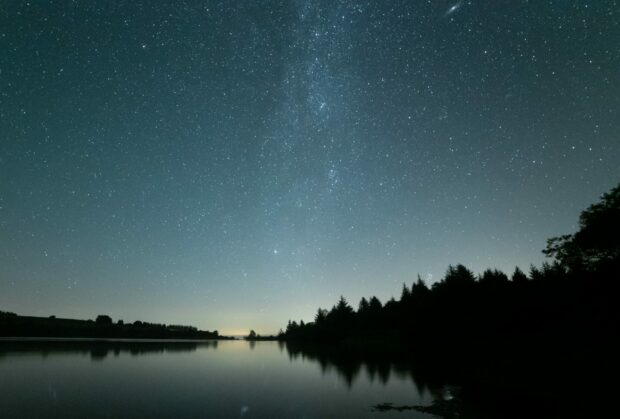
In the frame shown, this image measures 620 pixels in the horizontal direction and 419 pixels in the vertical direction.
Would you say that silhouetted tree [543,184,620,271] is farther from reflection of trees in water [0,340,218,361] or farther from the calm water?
reflection of trees in water [0,340,218,361]

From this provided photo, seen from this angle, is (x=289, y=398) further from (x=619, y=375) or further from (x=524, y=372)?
(x=619, y=375)

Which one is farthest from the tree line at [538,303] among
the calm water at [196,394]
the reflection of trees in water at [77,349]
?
the reflection of trees in water at [77,349]

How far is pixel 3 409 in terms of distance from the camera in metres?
22.3

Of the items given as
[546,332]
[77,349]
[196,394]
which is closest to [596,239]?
[546,332]

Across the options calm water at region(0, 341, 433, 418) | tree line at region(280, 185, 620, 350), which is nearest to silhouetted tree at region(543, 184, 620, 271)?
tree line at region(280, 185, 620, 350)

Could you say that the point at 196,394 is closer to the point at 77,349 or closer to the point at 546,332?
the point at 546,332

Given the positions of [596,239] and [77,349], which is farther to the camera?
[77,349]

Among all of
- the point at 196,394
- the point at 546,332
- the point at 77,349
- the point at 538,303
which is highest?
the point at 538,303

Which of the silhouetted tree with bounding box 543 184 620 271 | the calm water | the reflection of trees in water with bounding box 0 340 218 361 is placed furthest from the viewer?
the reflection of trees in water with bounding box 0 340 218 361

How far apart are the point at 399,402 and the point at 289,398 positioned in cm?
895

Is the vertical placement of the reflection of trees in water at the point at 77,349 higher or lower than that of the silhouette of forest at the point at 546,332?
lower

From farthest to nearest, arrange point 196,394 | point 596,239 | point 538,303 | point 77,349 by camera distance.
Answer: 1. point 77,349
2. point 538,303
3. point 596,239
4. point 196,394

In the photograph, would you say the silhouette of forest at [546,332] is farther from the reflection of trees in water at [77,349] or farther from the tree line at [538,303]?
the reflection of trees in water at [77,349]

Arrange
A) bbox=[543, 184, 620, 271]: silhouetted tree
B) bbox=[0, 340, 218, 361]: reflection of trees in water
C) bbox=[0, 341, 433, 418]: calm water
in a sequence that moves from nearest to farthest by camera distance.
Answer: bbox=[0, 341, 433, 418]: calm water, bbox=[543, 184, 620, 271]: silhouetted tree, bbox=[0, 340, 218, 361]: reflection of trees in water
